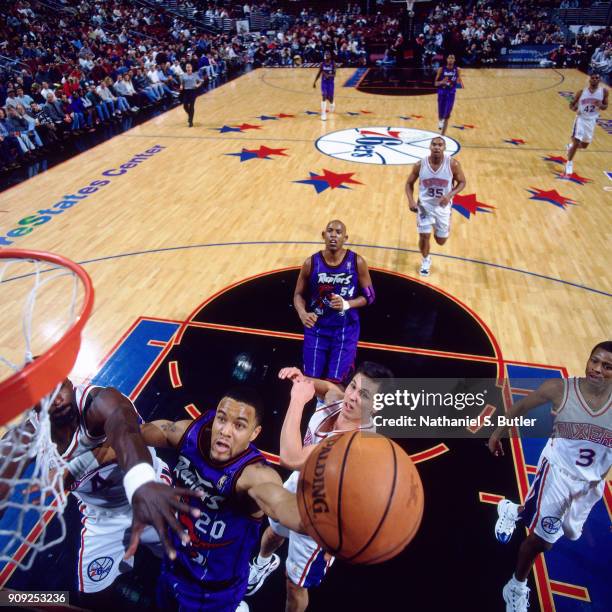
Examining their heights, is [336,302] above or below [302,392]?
below

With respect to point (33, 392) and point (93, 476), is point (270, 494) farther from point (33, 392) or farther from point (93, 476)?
point (93, 476)

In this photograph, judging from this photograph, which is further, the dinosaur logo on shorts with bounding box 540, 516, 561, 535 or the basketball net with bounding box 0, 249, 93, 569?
the dinosaur logo on shorts with bounding box 540, 516, 561, 535

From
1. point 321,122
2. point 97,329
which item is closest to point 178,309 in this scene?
point 97,329

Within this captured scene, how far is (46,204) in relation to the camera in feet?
26.9

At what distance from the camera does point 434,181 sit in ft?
18.3

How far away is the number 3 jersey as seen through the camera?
247 centimetres

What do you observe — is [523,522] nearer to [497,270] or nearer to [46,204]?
[497,270]

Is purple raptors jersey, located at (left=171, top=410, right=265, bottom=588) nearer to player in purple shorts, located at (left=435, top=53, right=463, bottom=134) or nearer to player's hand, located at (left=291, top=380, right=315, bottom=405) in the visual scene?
player's hand, located at (left=291, top=380, right=315, bottom=405)

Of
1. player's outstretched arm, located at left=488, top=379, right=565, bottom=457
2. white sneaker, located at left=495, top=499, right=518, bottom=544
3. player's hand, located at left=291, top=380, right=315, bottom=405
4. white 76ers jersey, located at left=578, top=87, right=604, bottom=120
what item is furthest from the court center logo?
player's hand, located at left=291, top=380, right=315, bottom=405

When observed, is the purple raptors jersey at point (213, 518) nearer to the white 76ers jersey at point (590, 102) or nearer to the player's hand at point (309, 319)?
the player's hand at point (309, 319)

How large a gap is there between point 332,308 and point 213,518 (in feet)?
6.98

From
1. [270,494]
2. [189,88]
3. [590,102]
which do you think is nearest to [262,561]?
[270,494]

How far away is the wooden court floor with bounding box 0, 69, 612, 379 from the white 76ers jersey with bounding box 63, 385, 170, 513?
7.26ft
